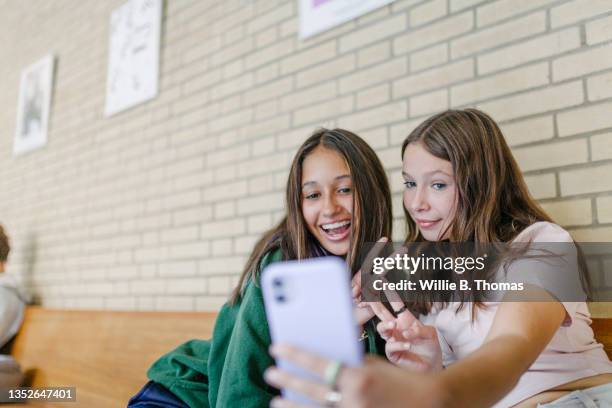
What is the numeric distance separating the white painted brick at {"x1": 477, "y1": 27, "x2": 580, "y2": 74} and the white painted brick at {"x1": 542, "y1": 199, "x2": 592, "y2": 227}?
18.4 inches

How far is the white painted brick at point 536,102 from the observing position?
66.9 inches

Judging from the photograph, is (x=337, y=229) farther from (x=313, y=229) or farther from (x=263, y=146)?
(x=263, y=146)

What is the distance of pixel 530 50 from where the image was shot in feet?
5.92

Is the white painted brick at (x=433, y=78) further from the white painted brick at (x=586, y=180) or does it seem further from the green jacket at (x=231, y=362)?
the green jacket at (x=231, y=362)

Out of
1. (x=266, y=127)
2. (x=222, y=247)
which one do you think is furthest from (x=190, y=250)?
(x=266, y=127)

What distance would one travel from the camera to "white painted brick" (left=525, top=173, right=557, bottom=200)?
1.73 meters

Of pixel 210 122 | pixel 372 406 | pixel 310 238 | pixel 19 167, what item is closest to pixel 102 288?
pixel 210 122

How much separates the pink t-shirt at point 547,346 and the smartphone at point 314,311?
29.6 inches

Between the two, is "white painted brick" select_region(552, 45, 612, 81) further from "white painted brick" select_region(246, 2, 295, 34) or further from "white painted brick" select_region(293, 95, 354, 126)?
"white painted brick" select_region(246, 2, 295, 34)

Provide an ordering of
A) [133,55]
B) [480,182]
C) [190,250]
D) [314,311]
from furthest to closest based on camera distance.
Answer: [133,55], [190,250], [480,182], [314,311]

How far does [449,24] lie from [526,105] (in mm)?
445

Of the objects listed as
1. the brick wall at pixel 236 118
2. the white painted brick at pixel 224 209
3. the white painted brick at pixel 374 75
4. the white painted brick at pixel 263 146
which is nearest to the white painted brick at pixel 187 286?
the brick wall at pixel 236 118

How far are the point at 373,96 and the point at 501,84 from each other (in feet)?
1.80

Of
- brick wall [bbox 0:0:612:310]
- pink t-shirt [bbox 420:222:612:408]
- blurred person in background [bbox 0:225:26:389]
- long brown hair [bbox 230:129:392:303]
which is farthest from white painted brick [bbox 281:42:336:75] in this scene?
blurred person in background [bbox 0:225:26:389]
